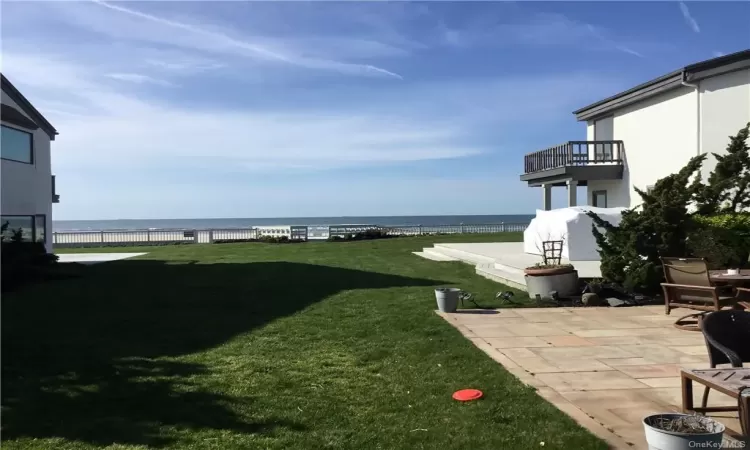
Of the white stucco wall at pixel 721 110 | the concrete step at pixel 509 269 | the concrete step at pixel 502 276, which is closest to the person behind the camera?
the concrete step at pixel 502 276

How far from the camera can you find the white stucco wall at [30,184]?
51.4ft

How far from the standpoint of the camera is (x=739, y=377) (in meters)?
3.25

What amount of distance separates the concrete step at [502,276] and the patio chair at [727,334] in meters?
7.01

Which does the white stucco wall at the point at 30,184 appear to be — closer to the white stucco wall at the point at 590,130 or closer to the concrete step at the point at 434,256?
the concrete step at the point at 434,256

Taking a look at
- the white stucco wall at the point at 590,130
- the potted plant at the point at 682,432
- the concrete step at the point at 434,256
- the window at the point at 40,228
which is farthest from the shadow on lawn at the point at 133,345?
the white stucco wall at the point at 590,130

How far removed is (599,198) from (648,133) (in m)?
3.37

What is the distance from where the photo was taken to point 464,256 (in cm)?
1736

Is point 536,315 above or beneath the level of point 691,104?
beneath

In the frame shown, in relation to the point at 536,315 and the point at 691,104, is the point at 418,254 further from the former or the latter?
the point at 536,315

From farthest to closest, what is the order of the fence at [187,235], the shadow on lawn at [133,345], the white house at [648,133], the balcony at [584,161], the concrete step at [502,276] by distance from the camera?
the fence at [187,235], the balcony at [584,161], the white house at [648,133], the concrete step at [502,276], the shadow on lawn at [133,345]

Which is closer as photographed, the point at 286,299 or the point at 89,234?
the point at 286,299

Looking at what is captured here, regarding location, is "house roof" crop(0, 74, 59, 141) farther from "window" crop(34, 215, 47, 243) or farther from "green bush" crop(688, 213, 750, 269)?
"green bush" crop(688, 213, 750, 269)

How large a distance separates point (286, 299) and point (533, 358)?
5297mm

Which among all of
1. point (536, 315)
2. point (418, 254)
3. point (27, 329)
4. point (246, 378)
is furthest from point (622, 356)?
point (418, 254)
